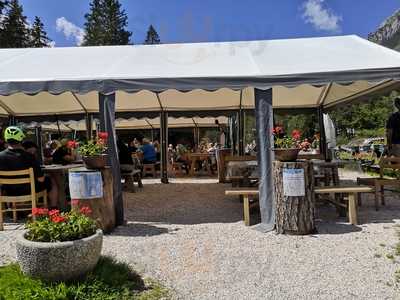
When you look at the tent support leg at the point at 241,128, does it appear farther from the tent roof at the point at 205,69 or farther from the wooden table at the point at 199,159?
the wooden table at the point at 199,159

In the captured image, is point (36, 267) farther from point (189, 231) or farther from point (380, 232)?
point (380, 232)

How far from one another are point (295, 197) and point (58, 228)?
2662mm

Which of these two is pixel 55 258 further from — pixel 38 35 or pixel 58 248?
pixel 38 35

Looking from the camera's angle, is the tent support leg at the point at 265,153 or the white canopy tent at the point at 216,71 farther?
the white canopy tent at the point at 216,71

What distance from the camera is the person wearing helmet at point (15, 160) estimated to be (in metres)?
5.16

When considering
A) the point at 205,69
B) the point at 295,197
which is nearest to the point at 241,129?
the point at 205,69

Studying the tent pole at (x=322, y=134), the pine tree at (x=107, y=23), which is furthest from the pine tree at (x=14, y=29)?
the tent pole at (x=322, y=134)

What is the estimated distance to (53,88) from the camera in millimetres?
5301

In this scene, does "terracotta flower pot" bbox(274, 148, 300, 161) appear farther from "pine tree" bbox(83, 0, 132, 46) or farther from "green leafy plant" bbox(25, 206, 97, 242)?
"pine tree" bbox(83, 0, 132, 46)

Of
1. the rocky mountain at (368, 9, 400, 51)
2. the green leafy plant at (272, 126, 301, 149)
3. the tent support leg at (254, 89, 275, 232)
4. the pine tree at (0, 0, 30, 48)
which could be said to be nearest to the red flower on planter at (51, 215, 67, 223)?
the tent support leg at (254, 89, 275, 232)

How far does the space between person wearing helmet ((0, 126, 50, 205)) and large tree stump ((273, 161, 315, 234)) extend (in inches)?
133

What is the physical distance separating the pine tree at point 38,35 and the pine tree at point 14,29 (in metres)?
1.80

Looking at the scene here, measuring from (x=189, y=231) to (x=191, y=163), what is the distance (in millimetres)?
8108

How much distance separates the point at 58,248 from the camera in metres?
2.84
